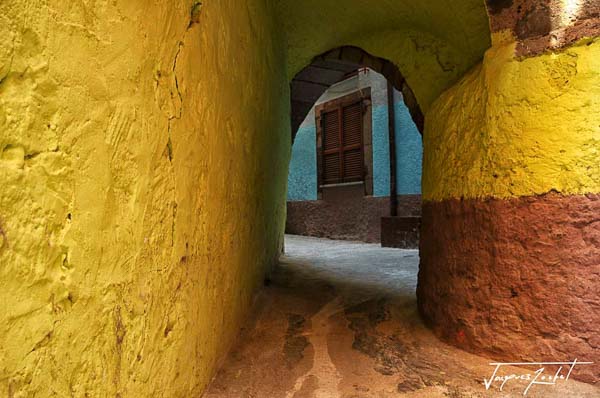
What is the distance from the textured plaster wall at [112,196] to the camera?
0.65 meters

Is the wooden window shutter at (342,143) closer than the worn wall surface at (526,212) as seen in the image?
No

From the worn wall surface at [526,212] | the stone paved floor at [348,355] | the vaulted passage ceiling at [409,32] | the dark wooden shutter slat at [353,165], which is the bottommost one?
the stone paved floor at [348,355]

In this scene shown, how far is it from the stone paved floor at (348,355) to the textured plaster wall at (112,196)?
0.93ft

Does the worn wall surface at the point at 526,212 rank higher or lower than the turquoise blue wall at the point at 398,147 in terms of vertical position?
lower

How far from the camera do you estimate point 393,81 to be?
3.61 metres

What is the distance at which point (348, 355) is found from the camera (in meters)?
2.05

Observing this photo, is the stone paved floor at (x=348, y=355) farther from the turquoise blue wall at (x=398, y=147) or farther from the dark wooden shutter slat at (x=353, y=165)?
the dark wooden shutter slat at (x=353, y=165)

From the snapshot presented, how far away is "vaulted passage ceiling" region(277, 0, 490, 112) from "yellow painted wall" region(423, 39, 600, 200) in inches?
19.7

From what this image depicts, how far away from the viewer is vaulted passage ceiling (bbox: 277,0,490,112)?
8.70 feet

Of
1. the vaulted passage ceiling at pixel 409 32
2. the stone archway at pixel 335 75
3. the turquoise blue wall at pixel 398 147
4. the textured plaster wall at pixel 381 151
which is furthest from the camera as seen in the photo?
the textured plaster wall at pixel 381 151

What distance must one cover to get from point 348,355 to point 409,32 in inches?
99.9

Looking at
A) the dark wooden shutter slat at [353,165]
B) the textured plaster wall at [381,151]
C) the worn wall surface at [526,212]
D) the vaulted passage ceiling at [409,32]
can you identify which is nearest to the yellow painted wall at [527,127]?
the worn wall surface at [526,212]

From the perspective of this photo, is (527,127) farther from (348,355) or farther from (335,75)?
(335,75)

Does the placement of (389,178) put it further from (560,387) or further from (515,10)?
(560,387)
